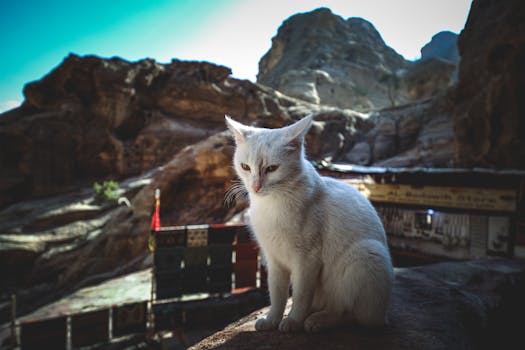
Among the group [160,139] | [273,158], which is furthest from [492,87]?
[160,139]

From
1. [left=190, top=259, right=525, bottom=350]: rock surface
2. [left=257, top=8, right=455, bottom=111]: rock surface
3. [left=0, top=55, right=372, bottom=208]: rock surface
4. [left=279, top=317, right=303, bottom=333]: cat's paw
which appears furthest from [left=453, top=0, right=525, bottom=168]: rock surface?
[left=257, top=8, right=455, bottom=111]: rock surface

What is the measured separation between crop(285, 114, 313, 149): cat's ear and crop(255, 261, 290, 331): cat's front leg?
92cm

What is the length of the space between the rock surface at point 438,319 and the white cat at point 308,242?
119 millimetres

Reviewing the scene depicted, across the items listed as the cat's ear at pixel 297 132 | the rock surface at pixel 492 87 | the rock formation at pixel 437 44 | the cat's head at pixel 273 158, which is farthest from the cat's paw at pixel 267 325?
the rock surface at pixel 492 87

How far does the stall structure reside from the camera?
19.2ft

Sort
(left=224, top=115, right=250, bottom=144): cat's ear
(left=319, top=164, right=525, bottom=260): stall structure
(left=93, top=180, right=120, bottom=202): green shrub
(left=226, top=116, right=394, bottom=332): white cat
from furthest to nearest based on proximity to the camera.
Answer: (left=93, top=180, right=120, bottom=202): green shrub
(left=319, top=164, right=525, bottom=260): stall structure
(left=224, top=115, right=250, bottom=144): cat's ear
(left=226, top=116, right=394, bottom=332): white cat

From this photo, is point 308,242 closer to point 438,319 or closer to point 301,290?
point 301,290

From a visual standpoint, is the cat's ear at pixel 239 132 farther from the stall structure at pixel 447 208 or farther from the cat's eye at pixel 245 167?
the stall structure at pixel 447 208

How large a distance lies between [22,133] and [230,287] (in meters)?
17.4

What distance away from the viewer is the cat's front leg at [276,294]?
5.83 ft

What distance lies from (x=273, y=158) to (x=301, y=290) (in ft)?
3.06

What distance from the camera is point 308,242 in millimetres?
1641

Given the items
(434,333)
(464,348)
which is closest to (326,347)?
(434,333)

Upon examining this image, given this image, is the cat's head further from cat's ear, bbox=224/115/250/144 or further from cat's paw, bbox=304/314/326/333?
cat's paw, bbox=304/314/326/333
